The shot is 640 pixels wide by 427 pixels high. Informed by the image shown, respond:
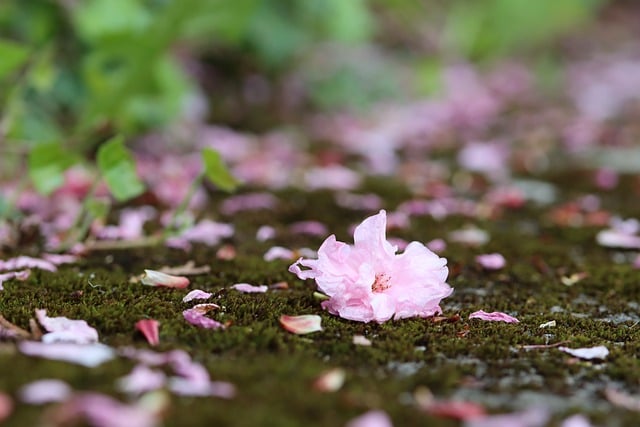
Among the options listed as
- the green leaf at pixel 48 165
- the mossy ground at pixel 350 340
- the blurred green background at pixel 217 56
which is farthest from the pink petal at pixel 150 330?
the blurred green background at pixel 217 56

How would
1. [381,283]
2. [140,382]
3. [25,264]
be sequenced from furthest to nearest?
1. [25,264]
2. [381,283]
3. [140,382]

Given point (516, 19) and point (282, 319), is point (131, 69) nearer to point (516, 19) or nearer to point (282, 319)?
point (282, 319)

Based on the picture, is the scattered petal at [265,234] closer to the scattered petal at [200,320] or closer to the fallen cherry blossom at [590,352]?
the scattered petal at [200,320]

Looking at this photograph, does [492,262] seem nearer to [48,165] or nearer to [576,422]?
[576,422]

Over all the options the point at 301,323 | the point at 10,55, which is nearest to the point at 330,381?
the point at 301,323

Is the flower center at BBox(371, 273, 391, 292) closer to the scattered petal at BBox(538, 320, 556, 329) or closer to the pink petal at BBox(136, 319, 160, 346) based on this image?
the scattered petal at BBox(538, 320, 556, 329)

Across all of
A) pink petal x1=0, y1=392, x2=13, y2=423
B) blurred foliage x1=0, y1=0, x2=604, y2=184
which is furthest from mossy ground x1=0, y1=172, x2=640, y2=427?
blurred foliage x1=0, y1=0, x2=604, y2=184
